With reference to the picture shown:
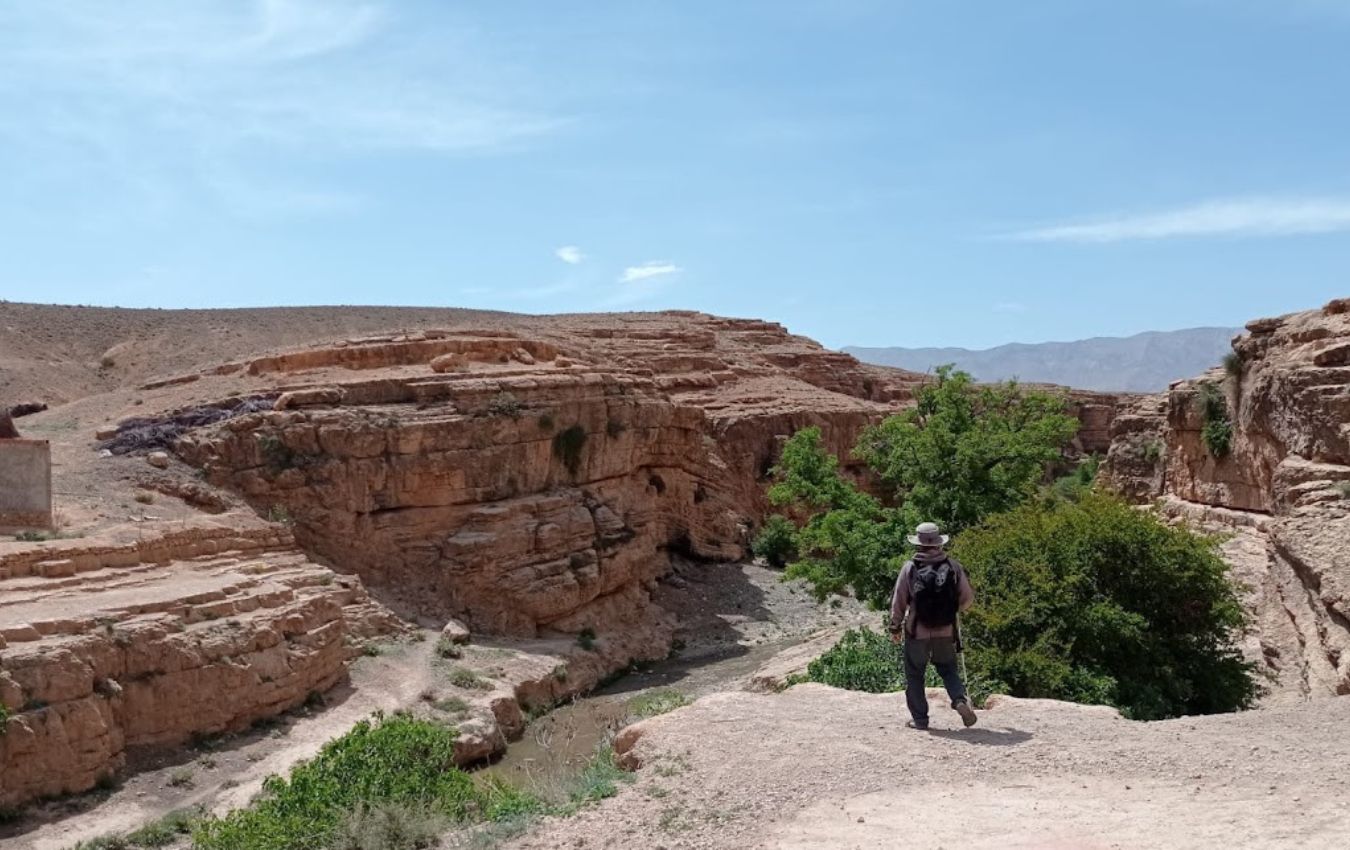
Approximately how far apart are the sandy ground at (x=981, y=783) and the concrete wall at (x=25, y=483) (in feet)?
48.8

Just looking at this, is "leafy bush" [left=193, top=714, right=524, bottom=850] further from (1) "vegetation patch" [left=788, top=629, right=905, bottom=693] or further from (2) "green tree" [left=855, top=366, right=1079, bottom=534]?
(2) "green tree" [left=855, top=366, right=1079, bottom=534]

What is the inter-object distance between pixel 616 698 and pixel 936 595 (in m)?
15.3

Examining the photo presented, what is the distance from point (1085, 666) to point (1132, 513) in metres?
3.05

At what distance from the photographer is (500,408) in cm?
2758

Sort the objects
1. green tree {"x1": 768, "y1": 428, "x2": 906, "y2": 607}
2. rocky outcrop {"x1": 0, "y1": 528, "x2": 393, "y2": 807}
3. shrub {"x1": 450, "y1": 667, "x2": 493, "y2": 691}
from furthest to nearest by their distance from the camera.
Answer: shrub {"x1": 450, "y1": 667, "x2": 493, "y2": 691}, green tree {"x1": 768, "y1": 428, "x2": 906, "y2": 607}, rocky outcrop {"x1": 0, "y1": 528, "x2": 393, "y2": 807}

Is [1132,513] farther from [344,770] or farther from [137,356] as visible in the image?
[137,356]

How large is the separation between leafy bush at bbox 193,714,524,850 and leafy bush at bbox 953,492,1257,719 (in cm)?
573

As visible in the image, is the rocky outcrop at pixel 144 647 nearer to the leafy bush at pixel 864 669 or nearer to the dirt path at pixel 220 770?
the dirt path at pixel 220 770

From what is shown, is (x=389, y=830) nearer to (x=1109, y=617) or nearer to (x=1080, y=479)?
(x=1109, y=617)

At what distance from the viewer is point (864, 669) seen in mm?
12820

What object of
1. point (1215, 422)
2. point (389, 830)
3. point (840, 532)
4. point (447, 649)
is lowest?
point (447, 649)

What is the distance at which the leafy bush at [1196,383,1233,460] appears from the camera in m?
20.7

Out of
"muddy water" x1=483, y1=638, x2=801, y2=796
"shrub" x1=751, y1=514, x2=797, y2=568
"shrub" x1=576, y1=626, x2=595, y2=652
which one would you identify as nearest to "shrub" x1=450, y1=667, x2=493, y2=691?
"muddy water" x1=483, y1=638, x2=801, y2=796

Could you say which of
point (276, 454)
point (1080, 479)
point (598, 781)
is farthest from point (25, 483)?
point (1080, 479)
